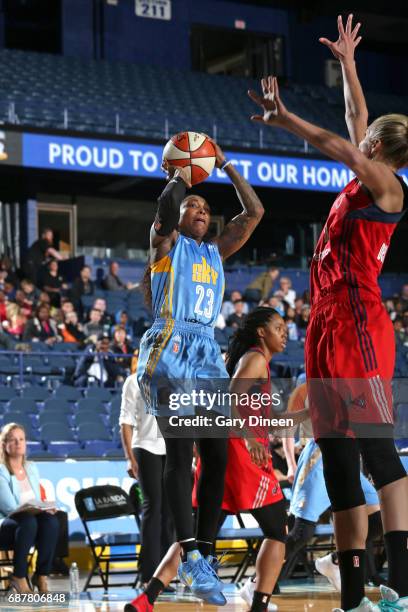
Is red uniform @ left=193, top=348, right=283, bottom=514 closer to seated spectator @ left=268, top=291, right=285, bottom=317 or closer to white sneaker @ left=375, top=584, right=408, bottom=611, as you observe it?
white sneaker @ left=375, top=584, right=408, bottom=611

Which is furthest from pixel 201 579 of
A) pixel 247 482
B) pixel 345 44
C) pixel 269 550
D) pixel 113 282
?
pixel 113 282

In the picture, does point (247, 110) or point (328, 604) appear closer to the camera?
point (328, 604)

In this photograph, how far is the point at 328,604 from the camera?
6969 millimetres

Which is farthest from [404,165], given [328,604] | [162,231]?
[328,604]

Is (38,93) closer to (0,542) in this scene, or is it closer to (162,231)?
(0,542)

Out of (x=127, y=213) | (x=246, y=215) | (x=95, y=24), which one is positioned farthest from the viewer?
(x=95, y=24)

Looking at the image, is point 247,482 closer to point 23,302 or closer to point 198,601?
point 198,601

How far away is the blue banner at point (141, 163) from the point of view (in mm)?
18250

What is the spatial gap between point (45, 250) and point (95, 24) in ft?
31.2

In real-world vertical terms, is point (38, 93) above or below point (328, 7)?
below

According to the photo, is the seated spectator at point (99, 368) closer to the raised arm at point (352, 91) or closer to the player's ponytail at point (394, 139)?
the raised arm at point (352, 91)

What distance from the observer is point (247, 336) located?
6.01 metres

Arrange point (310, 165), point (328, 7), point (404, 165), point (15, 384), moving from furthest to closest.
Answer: point (328, 7)
point (310, 165)
point (15, 384)
point (404, 165)

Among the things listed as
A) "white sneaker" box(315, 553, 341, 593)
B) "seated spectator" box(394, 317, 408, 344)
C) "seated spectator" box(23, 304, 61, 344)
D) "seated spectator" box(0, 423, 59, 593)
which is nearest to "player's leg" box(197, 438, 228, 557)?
"white sneaker" box(315, 553, 341, 593)
